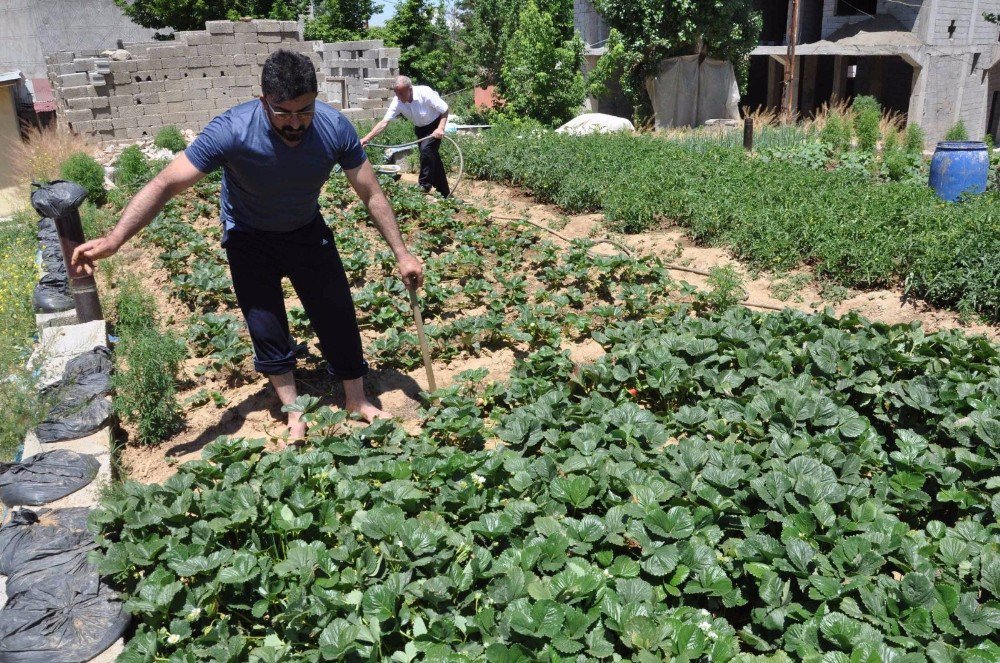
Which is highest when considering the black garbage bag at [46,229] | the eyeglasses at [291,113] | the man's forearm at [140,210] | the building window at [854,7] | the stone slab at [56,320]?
the building window at [854,7]

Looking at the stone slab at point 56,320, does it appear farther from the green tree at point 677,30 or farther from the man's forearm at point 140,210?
the green tree at point 677,30

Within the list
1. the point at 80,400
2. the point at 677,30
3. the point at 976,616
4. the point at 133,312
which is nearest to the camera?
the point at 976,616

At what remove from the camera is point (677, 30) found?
58.1 feet

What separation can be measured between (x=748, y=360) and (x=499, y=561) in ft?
6.25

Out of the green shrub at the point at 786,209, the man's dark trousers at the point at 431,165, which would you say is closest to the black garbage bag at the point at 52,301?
the man's dark trousers at the point at 431,165

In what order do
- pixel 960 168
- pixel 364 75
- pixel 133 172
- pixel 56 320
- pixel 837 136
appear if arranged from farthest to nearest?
1. pixel 364 75
2. pixel 837 136
3. pixel 133 172
4. pixel 960 168
5. pixel 56 320

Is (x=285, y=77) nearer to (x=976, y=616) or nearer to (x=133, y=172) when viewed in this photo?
(x=976, y=616)

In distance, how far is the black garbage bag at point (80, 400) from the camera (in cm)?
375

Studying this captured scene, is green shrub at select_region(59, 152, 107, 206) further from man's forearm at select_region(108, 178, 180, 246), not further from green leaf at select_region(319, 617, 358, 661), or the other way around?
green leaf at select_region(319, 617, 358, 661)

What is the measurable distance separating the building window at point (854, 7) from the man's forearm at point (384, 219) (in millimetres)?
19613

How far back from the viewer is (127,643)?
8.27 feet

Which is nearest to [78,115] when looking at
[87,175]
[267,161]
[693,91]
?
[87,175]

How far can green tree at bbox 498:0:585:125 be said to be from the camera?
2062 cm

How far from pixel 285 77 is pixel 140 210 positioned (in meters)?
0.85
